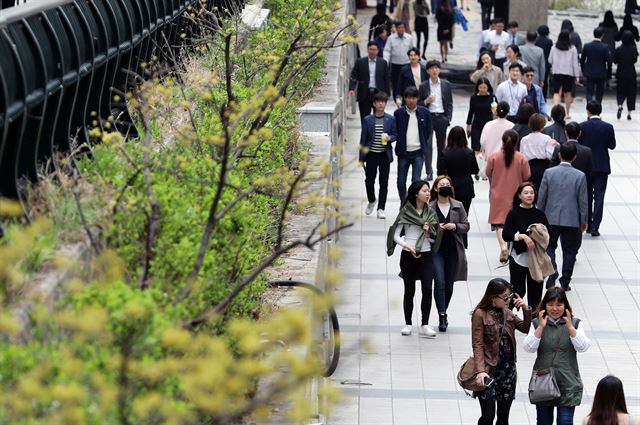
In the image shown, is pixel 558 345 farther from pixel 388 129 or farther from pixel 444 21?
pixel 444 21

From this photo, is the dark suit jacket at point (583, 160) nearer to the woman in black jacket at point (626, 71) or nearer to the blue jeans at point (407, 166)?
the blue jeans at point (407, 166)

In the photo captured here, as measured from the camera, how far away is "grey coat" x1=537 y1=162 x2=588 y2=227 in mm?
13641

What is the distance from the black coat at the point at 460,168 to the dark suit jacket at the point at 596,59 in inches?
397

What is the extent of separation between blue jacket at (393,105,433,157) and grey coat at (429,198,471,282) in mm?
4180

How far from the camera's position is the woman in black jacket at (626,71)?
80.3ft

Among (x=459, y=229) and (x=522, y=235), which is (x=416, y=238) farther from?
(x=522, y=235)

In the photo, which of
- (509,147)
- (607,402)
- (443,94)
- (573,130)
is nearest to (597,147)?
(573,130)

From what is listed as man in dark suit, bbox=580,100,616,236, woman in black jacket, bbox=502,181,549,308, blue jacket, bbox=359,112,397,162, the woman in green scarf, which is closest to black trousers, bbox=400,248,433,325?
the woman in green scarf

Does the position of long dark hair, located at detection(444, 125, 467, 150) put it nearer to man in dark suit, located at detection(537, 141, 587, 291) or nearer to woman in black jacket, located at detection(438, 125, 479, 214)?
woman in black jacket, located at detection(438, 125, 479, 214)

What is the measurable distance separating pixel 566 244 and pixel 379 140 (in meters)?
3.56

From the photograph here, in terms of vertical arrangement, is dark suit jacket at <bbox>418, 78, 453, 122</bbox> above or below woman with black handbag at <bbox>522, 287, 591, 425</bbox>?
below

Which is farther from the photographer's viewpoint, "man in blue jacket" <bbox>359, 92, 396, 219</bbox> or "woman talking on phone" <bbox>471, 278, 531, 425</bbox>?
"man in blue jacket" <bbox>359, 92, 396, 219</bbox>

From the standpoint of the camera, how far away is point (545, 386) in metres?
9.67

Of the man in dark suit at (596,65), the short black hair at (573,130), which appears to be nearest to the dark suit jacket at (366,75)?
the man in dark suit at (596,65)
